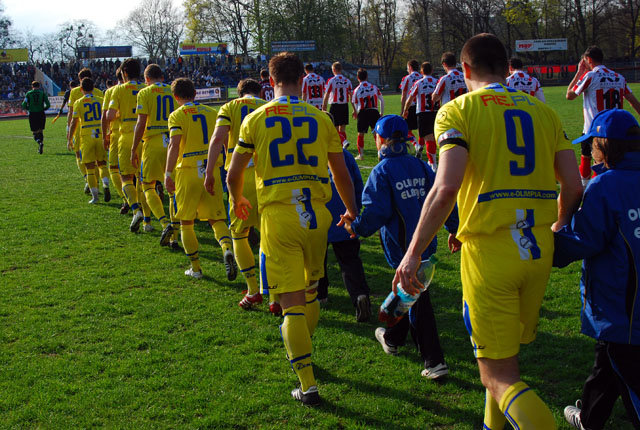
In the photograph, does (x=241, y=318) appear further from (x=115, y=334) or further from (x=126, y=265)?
(x=126, y=265)

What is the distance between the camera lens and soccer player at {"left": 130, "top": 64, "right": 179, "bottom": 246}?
744 cm

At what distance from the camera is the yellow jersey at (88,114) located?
1055 centimetres

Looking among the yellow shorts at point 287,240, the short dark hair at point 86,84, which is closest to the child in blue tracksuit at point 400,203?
the yellow shorts at point 287,240

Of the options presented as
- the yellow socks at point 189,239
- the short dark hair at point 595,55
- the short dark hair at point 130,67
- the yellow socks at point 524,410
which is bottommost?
the yellow socks at point 524,410

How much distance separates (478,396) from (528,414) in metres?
1.39

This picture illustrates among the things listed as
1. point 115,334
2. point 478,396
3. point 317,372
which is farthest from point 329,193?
point 115,334

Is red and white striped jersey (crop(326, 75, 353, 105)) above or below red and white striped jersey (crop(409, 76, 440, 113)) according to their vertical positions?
above

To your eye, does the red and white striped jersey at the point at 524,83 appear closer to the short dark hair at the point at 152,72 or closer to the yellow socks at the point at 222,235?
the short dark hair at the point at 152,72

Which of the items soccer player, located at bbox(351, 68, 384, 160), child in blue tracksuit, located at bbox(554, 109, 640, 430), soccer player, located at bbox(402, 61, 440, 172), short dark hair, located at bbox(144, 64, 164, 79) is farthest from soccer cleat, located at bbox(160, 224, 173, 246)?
soccer player, located at bbox(351, 68, 384, 160)

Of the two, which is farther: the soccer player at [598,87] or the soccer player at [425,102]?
the soccer player at [425,102]

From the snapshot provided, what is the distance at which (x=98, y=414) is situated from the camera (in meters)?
3.86

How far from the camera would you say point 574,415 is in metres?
3.51

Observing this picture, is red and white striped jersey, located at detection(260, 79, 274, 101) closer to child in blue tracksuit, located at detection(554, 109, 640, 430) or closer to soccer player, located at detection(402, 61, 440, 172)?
soccer player, located at detection(402, 61, 440, 172)

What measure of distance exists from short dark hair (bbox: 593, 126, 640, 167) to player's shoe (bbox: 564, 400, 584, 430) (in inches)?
62.5
